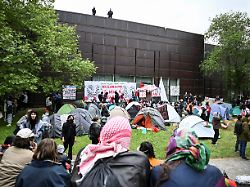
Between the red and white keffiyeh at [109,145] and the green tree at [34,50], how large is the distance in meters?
13.0

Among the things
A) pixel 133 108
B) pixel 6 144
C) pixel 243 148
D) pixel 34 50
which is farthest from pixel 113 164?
pixel 133 108

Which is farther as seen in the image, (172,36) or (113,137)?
(172,36)

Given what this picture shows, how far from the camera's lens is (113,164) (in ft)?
8.63

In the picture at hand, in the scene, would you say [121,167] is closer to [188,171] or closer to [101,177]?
[101,177]

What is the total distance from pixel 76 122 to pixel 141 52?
18.7 metres

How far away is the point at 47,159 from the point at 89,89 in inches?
856

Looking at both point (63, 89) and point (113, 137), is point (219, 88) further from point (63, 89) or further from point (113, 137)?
point (113, 137)

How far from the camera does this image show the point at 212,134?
14297mm

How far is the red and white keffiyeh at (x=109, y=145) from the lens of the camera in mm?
2749

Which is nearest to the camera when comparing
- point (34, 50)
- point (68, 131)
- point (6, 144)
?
point (6, 144)

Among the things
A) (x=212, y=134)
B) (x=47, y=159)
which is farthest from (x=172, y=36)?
(x=47, y=159)

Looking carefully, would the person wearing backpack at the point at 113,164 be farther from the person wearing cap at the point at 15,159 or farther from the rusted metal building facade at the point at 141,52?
the rusted metal building facade at the point at 141,52

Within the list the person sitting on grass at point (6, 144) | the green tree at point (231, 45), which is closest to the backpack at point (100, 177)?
the person sitting on grass at point (6, 144)

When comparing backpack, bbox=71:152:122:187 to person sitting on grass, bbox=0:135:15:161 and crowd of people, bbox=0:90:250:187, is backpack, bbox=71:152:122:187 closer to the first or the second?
crowd of people, bbox=0:90:250:187
